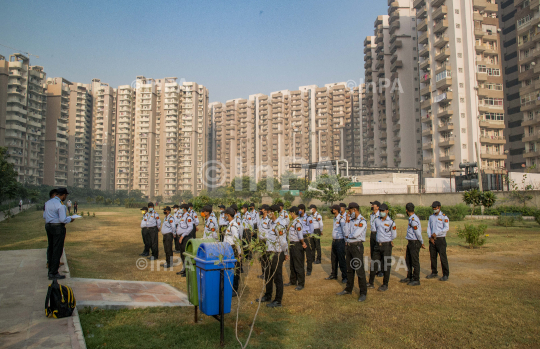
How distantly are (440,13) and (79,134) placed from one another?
88.8 meters

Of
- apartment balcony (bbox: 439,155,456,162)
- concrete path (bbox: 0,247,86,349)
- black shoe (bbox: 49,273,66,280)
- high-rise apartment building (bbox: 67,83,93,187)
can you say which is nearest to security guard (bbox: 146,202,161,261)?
concrete path (bbox: 0,247,86,349)

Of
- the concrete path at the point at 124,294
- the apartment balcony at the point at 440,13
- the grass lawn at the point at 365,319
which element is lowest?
the grass lawn at the point at 365,319

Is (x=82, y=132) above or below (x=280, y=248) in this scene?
above

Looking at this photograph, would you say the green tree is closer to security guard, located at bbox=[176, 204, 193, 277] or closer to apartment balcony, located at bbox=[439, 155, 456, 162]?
apartment balcony, located at bbox=[439, 155, 456, 162]

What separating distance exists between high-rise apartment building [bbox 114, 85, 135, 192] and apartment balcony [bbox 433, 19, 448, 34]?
262 ft

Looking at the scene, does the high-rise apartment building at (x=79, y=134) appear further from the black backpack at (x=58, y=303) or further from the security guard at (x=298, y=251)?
the black backpack at (x=58, y=303)

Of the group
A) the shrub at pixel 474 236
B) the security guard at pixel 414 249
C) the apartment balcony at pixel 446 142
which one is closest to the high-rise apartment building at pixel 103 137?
the apartment balcony at pixel 446 142

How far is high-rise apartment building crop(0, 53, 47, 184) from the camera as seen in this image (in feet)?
222

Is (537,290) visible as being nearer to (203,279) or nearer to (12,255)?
(203,279)

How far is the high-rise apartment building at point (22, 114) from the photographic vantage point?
6775 cm

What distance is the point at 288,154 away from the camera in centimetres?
10906

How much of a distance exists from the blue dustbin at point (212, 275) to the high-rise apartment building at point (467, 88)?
5056cm

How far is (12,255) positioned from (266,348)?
9175 mm

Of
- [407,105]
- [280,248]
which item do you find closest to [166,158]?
[407,105]
